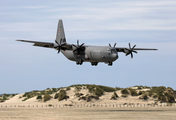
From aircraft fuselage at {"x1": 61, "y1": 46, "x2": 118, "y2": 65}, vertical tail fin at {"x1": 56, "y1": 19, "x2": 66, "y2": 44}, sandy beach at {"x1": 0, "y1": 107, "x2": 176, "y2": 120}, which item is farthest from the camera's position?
vertical tail fin at {"x1": 56, "y1": 19, "x2": 66, "y2": 44}

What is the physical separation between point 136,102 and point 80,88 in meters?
18.2

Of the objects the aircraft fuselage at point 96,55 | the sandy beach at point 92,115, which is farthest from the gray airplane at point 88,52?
the sandy beach at point 92,115

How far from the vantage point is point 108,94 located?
78.4 meters

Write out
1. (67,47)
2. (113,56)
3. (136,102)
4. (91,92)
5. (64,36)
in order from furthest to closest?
1. (91,92)
2. (136,102)
3. (64,36)
4. (67,47)
5. (113,56)

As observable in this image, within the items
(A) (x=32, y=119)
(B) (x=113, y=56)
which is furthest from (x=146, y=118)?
(A) (x=32, y=119)

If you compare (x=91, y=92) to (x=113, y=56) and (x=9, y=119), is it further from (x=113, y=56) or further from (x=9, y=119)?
(x=9, y=119)

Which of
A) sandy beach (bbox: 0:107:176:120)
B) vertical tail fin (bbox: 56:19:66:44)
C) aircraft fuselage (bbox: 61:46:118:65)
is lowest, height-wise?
sandy beach (bbox: 0:107:176:120)

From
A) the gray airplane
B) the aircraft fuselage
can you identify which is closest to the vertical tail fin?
the gray airplane

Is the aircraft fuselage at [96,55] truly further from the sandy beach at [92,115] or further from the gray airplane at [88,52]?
the sandy beach at [92,115]

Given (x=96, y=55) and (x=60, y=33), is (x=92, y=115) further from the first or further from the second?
(x=60, y=33)

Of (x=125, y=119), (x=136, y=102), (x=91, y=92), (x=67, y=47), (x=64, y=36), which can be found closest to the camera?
(x=125, y=119)

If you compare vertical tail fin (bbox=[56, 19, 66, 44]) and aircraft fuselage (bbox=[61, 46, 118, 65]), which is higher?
vertical tail fin (bbox=[56, 19, 66, 44])

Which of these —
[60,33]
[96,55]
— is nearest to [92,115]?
[96,55]

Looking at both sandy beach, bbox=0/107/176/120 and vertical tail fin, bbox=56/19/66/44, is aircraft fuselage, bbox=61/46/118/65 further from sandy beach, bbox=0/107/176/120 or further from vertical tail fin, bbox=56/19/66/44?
vertical tail fin, bbox=56/19/66/44
